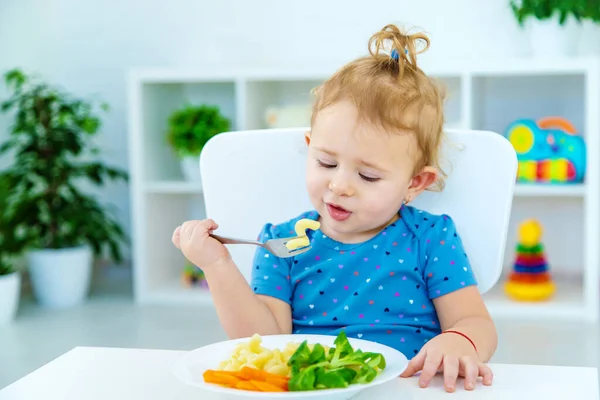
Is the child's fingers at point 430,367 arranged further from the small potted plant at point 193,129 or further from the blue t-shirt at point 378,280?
the small potted plant at point 193,129

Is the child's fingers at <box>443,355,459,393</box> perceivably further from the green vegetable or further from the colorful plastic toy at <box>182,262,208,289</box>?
the colorful plastic toy at <box>182,262,208,289</box>

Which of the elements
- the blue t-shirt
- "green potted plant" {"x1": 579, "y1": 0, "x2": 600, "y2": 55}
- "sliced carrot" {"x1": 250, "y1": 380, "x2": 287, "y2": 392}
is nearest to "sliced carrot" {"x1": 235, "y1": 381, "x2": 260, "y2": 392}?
"sliced carrot" {"x1": 250, "y1": 380, "x2": 287, "y2": 392}

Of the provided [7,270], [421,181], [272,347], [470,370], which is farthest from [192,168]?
[470,370]

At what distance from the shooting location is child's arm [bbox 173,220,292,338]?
1.03 m

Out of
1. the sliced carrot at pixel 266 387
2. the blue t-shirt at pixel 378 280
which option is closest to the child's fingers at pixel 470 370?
the sliced carrot at pixel 266 387

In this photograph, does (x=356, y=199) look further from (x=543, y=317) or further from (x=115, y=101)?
(x=115, y=101)

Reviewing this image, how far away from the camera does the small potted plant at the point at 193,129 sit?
3.05m

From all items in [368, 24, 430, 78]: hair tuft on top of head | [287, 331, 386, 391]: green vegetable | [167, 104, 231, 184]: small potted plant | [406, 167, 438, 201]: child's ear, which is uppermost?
[368, 24, 430, 78]: hair tuft on top of head

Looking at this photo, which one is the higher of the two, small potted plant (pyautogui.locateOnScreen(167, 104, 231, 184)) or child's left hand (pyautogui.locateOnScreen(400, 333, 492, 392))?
small potted plant (pyautogui.locateOnScreen(167, 104, 231, 184))

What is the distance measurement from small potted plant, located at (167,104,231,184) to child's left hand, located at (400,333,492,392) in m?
2.27

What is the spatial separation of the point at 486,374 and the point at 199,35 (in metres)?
2.81

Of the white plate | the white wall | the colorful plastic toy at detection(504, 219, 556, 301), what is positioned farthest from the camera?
the white wall

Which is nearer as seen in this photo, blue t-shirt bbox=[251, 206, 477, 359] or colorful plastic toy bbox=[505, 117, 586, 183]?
blue t-shirt bbox=[251, 206, 477, 359]

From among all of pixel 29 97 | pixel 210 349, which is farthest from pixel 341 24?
pixel 210 349
